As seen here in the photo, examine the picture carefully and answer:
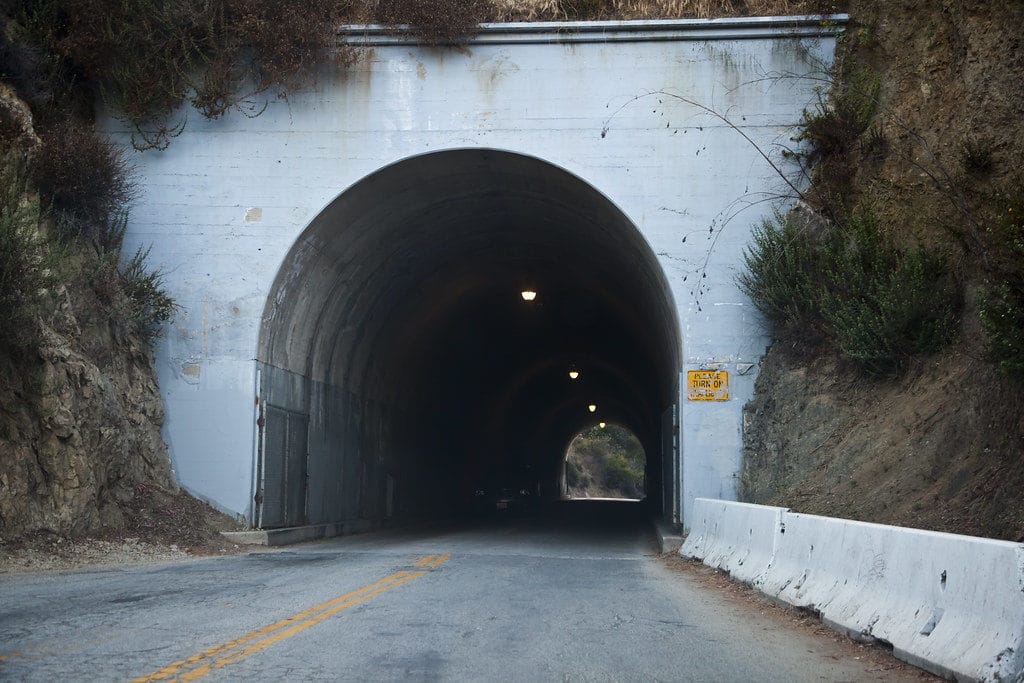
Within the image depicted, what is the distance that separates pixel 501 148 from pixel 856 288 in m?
5.92

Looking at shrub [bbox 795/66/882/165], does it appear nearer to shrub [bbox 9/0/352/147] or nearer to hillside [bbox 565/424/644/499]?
shrub [bbox 9/0/352/147]

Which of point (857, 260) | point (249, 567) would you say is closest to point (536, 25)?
point (857, 260)

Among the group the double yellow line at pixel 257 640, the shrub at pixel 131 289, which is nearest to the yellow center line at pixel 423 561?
the double yellow line at pixel 257 640

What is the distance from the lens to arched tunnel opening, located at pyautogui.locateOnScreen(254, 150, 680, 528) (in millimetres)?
16703

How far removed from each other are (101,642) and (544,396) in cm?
3564

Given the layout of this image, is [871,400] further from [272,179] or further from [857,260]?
[272,179]

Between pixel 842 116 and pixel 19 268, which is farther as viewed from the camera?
pixel 842 116

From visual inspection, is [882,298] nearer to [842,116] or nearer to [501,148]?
[842,116]

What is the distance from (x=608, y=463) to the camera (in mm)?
88750

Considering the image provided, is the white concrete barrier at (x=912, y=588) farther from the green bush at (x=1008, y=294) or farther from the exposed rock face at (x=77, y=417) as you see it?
the exposed rock face at (x=77, y=417)

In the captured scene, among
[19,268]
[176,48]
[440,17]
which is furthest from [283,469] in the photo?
[440,17]

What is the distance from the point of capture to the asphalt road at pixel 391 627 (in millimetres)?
5891

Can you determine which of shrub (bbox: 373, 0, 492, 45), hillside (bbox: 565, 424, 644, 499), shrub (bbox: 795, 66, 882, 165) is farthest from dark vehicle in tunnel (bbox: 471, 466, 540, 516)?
hillside (bbox: 565, 424, 644, 499)

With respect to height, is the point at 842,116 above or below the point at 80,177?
above
